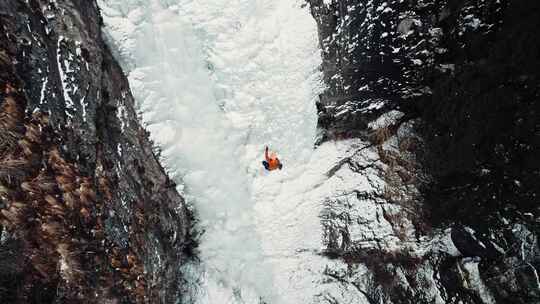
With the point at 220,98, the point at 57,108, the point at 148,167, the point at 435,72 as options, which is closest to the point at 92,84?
the point at 57,108

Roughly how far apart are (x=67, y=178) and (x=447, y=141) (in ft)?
22.9

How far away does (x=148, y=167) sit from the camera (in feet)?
28.3

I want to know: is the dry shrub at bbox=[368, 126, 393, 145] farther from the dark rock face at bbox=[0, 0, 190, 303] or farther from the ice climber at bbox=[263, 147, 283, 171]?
the dark rock face at bbox=[0, 0, 190, 303]

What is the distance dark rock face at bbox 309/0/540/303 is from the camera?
18.5 feet

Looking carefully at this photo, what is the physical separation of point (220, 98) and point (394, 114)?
5621 mm

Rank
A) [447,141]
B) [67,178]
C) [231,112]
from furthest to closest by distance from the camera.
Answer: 1. [231,112]
2. [447,141]
3. [67,178]

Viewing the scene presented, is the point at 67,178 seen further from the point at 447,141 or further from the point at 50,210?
the point at 447,141

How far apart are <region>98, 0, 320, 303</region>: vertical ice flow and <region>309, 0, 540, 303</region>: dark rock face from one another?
1696 millimetres

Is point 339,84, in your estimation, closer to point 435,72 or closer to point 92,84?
point 435,72

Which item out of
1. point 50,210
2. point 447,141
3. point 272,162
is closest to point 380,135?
point 447,141

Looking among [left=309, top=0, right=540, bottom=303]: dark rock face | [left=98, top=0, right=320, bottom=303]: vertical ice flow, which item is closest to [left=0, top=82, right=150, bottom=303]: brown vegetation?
[left=98, top=0, right=320, bottom=303]: vertical ice flow

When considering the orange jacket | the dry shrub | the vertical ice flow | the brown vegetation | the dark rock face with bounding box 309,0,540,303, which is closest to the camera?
the brown vegetation

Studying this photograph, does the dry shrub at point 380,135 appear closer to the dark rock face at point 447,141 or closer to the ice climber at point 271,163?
the dark rock face at point 447,141

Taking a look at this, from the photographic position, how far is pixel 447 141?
22.6ft
